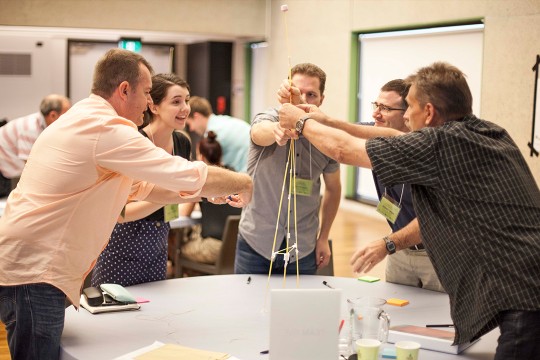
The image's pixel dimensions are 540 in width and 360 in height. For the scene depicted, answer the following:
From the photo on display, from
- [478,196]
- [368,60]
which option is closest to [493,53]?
[368,60]

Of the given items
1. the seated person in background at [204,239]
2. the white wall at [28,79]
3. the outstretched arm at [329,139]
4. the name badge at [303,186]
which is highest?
the white wall at [28,79]

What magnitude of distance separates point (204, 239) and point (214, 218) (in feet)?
0.73

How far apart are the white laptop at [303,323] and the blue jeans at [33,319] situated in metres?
0.76

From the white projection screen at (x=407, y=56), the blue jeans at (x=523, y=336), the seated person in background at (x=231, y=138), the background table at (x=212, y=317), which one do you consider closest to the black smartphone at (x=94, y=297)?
the background table at (x=212, y=317)

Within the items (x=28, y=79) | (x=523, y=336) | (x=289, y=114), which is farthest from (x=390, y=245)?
(x=28, y=79)

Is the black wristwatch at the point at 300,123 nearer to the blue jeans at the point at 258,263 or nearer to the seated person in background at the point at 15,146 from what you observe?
the blue jeans at the point at 258,263

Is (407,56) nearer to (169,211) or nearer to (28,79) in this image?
(28,79)

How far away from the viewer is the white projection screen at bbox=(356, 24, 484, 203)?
305 inches

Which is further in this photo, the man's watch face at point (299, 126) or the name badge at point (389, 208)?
the name badge at point (389, 208)

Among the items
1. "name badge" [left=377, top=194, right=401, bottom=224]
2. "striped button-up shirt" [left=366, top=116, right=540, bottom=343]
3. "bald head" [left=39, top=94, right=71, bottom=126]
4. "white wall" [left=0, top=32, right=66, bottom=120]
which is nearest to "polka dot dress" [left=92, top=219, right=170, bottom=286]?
"name badge" [left=377, top=194, right=401, bottom=224]

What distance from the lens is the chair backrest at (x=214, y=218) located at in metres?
5.48

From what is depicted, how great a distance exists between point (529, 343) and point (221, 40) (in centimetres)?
1044

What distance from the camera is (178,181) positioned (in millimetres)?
2494

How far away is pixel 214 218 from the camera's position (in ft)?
18.2
